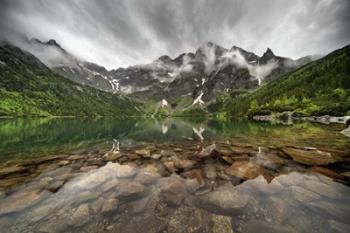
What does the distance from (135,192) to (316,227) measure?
8.86 meters

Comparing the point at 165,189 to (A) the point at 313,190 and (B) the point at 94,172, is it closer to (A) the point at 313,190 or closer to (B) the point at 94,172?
(B) the point at 94,172

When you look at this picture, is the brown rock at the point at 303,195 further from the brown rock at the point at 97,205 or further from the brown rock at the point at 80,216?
the brown rock at the point at 80,216

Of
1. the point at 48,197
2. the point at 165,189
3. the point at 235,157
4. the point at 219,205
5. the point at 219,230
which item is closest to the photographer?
the point at 219,230

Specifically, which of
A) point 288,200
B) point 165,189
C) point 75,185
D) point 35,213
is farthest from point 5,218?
point 288,200

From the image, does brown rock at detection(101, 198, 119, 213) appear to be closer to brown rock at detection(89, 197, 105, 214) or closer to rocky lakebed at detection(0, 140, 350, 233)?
rocky lakebed at detection(0, 140, 350, 233)

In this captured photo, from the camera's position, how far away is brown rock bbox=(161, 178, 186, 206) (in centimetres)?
991

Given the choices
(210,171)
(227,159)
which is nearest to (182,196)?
(210,171)

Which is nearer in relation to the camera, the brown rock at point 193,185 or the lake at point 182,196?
the lake at point 182,196

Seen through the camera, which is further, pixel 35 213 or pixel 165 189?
pixel 165 189

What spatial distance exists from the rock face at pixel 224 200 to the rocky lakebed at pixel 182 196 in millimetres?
49

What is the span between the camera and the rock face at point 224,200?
892 centimetres

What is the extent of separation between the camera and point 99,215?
837 cm

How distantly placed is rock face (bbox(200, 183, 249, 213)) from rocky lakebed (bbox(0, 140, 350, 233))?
0.05m

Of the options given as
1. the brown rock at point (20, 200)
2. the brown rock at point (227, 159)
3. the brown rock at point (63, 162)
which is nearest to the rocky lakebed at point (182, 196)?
the brown rock at point (20, 200)
